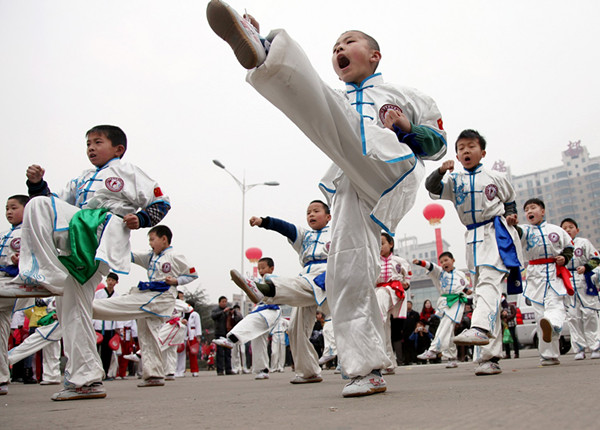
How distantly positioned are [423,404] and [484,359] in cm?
280

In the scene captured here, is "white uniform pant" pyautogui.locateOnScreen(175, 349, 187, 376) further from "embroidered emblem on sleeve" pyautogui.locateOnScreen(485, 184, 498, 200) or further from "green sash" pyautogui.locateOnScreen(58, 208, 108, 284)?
"embroidered emblem on sleeve" pyautogui.locateOnScreen(485, 184, 498, 200)

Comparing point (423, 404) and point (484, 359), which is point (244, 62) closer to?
point (423, 404)

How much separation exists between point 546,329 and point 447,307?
3.60 metres

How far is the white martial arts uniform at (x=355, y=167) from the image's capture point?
265cm

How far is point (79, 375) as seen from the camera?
3.77 m

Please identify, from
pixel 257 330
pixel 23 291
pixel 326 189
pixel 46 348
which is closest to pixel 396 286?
pixel 257 330

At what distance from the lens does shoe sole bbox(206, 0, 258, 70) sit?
2436 millimetres

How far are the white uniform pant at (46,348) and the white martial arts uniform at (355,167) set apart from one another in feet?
19.9

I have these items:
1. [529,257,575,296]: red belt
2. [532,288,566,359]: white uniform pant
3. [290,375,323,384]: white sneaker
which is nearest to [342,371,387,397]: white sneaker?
[290,375,323,384]: white sneaker

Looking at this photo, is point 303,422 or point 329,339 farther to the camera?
point 329,339

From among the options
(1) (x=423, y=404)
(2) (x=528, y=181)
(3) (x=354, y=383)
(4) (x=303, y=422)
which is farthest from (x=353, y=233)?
(2) (x=528, y=181)

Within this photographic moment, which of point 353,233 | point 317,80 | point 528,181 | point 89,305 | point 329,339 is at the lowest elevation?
point 329,339

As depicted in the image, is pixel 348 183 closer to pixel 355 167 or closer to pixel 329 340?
pixel 355 167

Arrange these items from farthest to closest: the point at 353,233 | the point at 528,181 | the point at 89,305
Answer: the point at 528,181
the point at 89,305
the point at 353,233
